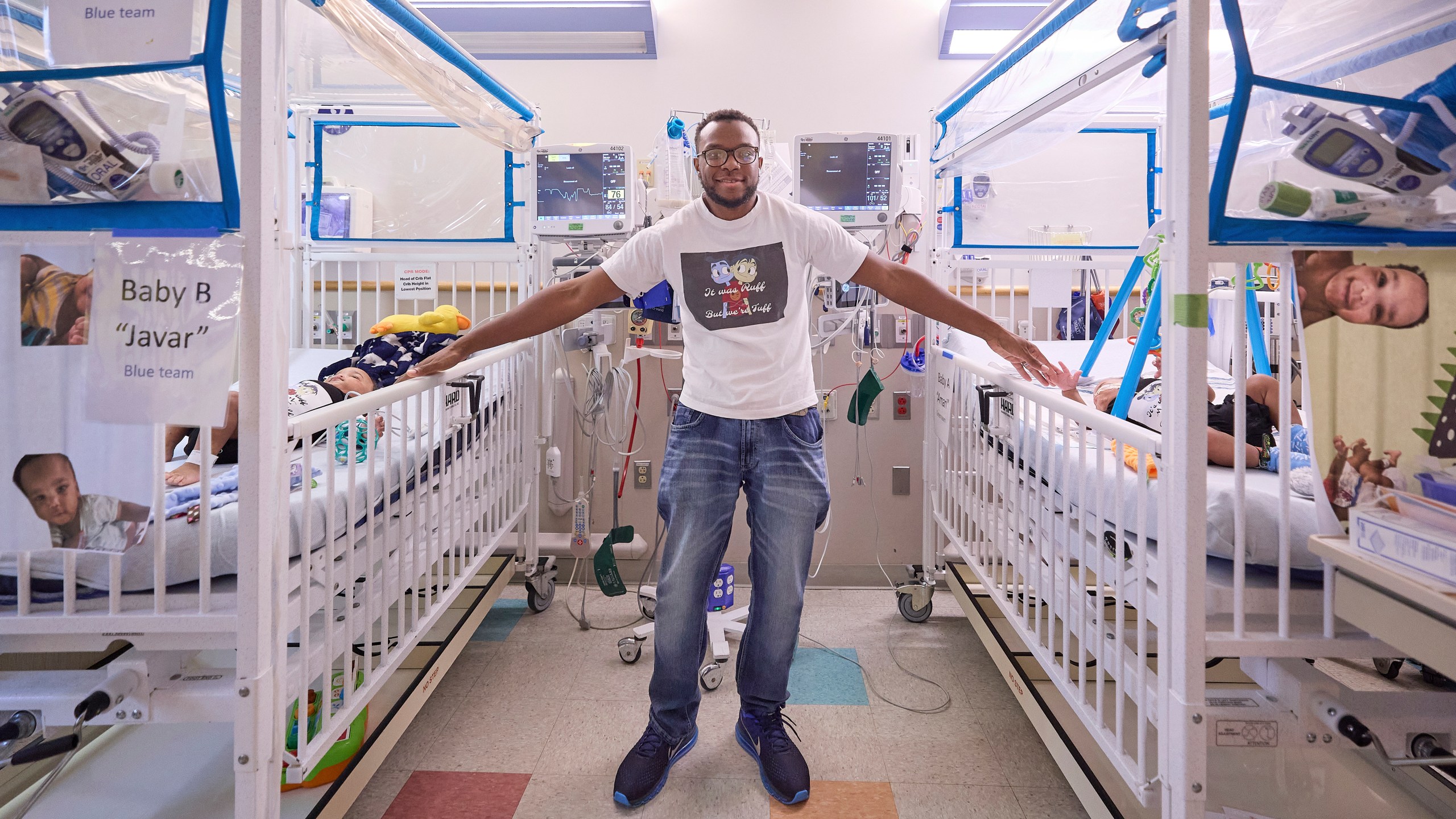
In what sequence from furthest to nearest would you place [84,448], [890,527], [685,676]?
[890,527] → [685,676] → [84,448]

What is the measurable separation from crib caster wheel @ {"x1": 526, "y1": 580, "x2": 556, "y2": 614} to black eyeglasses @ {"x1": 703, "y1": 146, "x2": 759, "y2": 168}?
1.75m

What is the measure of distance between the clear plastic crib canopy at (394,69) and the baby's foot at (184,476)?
873 millimetres

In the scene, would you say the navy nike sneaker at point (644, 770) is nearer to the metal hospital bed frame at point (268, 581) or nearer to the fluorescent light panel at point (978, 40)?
the metal hospital bed frame at point (268, 581)

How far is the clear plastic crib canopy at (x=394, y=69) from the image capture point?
162cm

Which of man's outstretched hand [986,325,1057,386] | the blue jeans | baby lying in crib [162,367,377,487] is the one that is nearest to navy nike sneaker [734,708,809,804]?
the blue jeans

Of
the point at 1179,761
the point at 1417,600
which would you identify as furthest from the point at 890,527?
the point at 1417,600

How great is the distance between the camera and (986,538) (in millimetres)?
2217

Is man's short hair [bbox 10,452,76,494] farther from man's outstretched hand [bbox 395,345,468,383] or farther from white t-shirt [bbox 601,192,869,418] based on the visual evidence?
white t-shirt [bbox 601,192,869,418]

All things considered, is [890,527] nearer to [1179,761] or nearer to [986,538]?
[986,538]

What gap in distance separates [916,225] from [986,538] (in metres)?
1.01

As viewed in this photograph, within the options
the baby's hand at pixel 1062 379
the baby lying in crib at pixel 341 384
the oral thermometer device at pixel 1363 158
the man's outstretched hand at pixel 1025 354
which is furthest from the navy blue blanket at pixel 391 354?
the oral thermometer device at pixel 1363 158

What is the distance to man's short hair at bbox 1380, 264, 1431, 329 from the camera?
1.10m

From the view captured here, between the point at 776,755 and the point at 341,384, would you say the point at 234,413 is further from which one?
the point at 776,755

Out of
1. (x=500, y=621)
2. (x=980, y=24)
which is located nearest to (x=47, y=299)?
A: (x=500, y=621)
